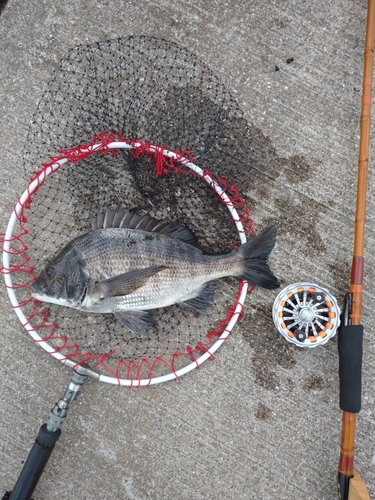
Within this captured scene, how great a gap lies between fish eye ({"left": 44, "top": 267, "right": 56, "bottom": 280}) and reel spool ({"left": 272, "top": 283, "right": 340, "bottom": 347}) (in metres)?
1.60

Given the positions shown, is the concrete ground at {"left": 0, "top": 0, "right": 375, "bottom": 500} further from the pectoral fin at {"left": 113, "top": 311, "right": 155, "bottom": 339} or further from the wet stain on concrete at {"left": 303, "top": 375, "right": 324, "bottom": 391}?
the pectoral fin at {"left": 113, "top": 311, "right": 155, "bottom": 339}

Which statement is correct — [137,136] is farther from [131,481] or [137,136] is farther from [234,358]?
[131,481]

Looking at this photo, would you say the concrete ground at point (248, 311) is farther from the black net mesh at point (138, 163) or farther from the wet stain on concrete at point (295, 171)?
the black net mesh at point (138, 163)

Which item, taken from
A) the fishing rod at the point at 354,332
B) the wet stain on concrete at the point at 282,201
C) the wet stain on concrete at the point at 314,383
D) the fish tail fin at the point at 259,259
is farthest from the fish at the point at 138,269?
the wet stain on concrete at the point at 314,383

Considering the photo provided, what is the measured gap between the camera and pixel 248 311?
3.28 meters

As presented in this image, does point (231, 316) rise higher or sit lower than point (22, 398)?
higher

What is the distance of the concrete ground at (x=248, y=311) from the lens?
3229mm

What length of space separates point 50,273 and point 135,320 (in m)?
0.67

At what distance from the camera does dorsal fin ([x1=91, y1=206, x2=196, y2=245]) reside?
299cm

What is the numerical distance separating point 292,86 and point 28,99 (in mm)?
2071

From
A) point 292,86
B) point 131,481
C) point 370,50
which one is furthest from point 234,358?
point 370,50

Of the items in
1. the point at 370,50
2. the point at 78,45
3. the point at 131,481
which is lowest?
the point at 131,481

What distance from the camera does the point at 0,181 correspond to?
330 centimetres

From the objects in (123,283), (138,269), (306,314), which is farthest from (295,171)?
(123,283)
